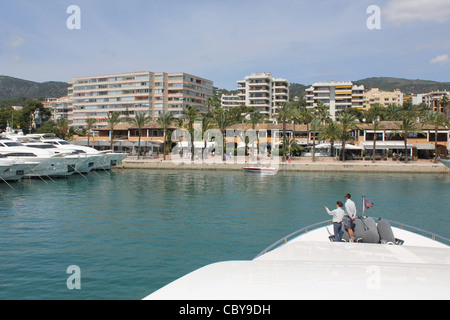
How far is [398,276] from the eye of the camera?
5551mm

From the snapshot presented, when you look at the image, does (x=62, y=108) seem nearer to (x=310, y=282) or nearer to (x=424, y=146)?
(x=424, y=146)

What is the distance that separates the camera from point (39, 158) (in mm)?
40406

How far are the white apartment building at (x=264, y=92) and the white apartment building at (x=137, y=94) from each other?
18825mm

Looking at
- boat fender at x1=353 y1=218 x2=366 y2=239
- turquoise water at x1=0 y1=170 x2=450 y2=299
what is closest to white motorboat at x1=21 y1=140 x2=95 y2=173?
turquoise water at x1=0 y1=170 x2=450 y2=299

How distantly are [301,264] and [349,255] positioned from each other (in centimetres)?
260

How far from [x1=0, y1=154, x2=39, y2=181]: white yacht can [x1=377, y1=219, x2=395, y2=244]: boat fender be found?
3605 cm

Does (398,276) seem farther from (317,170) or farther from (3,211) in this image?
(317,170)

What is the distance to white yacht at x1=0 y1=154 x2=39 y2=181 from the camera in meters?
36.6

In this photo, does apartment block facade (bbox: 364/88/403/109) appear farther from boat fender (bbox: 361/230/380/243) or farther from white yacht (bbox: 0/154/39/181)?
boat fender (bbox: 361/230/380/243)

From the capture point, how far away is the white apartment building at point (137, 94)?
120 m

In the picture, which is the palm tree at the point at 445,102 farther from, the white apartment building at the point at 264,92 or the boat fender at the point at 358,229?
the boat fender at the point at 358,229

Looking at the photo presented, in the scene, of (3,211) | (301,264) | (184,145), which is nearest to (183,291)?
(301,264)

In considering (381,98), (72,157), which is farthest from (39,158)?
(381,98)

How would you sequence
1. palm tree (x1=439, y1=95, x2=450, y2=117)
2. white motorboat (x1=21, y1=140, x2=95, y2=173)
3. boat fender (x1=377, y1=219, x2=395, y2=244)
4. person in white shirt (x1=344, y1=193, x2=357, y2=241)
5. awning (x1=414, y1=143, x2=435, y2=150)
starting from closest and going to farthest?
boat fender (x1=377, y1=219, x2=395, y2=244)
person in white shirt (x1=344, y1=193, x2=357, y2=241)
white motorboat (x1=21, y1=140, x2=95, y2=173)
awning (x1=414, y1=143, x2=435, y2=150)
palm tree (x1=439, y1=95, x2=450, y2=117)
